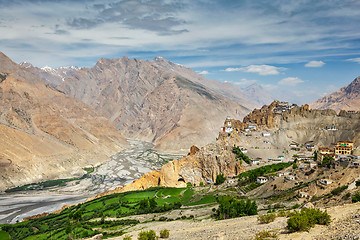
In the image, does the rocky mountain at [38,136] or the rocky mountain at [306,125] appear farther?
Answer: the rocky mountain at [38,136]

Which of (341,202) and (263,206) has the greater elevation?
(341,202)

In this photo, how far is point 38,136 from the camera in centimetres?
14488

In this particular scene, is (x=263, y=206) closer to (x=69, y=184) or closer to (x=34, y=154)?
(x=69, y=184)

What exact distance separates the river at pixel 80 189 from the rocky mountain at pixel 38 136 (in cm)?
1203

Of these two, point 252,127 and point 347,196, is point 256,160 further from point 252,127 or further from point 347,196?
point 347,196

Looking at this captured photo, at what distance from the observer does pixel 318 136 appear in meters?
95.4

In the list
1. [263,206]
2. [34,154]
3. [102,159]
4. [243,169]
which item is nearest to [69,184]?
[34,154]

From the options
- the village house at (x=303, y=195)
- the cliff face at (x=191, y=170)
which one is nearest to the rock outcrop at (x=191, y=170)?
the cliff face at (x=191, y=170)

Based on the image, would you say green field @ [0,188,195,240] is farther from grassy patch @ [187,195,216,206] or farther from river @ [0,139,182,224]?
river @ [0,139,182,224]

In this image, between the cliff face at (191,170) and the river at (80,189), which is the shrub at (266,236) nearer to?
the cliff face at (191,170)

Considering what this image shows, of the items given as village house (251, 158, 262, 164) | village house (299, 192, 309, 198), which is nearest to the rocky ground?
village house (299, 192, 309, 198)

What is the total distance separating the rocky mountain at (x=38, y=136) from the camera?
394 ft

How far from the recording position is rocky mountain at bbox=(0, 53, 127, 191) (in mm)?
120188

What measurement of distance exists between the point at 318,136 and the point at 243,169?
34237mm
